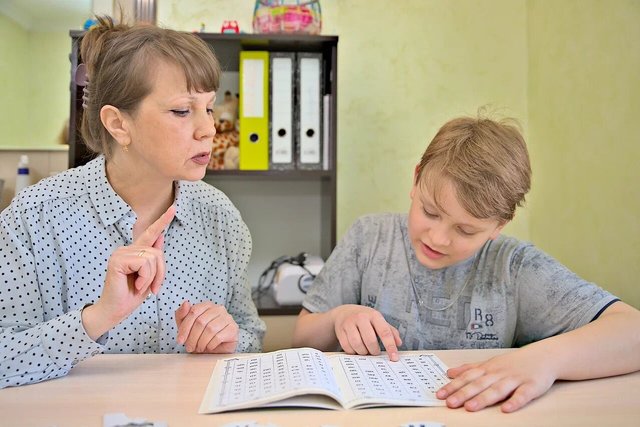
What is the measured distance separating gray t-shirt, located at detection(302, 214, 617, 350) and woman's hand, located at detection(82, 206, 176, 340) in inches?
17.2

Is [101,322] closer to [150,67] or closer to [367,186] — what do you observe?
[150,67]

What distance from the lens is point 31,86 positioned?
7.11 feet

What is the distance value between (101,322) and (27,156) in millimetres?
1475

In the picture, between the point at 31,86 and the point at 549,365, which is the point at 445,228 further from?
the point at 31,86

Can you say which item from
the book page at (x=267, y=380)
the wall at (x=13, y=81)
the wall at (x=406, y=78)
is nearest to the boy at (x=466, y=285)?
the book page at (x=267, y=380)

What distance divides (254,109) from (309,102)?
0.60 feet

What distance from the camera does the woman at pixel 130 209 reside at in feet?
3.39

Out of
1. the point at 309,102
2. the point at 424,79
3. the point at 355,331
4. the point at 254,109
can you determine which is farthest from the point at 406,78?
the point at 355,331

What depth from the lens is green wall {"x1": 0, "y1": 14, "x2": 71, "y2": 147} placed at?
216 centimetres

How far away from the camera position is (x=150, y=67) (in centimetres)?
109

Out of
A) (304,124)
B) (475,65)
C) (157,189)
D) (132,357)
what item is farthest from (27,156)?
(475,65)

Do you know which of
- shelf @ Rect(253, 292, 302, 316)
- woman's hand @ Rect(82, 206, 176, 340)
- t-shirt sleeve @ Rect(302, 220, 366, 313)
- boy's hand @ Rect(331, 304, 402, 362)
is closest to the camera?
woman's hand @ Rect(82, 206, 176, 340)

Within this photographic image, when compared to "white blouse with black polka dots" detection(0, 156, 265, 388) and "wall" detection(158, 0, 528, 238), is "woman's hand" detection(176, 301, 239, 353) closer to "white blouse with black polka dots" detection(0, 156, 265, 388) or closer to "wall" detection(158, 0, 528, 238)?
"white blouse with black polka dots" detection(0, 156, 265, 388)

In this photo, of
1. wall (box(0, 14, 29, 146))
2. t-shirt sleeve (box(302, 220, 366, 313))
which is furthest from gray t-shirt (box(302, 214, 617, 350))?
wall (box(0, 14, 29, 146))
